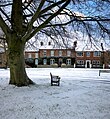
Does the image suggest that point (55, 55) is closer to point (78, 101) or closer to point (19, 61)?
point (19, 61)

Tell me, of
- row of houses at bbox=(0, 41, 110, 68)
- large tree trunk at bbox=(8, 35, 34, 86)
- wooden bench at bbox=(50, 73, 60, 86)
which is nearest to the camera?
large tree trunk at bbox=(8, 35, 34, 86)

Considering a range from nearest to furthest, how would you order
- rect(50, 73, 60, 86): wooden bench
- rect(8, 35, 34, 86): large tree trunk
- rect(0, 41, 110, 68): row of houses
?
rect(8, 35, 34, 86): large tree trunk → rect(50, 73, 60, 86): wooden bench → rect(0, 41, 110, 68): row of houses

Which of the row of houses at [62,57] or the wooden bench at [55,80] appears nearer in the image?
the wooden bench at [55,80]

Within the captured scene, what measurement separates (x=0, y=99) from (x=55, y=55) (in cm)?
7887

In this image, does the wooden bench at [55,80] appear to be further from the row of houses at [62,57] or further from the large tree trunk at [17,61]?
the row of houses at [62,57]

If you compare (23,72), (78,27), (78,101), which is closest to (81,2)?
(78,27)

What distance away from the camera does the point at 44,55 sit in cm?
9238

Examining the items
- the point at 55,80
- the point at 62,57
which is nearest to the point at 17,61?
the point at 55,80

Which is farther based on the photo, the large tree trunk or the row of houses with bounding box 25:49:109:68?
the row of houses with bounding box 25:49:109:68

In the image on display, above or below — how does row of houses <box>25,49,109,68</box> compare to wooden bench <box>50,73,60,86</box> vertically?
above

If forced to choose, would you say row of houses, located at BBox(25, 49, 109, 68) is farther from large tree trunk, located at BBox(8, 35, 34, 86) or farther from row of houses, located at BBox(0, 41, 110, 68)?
large tree trunk, located at BBox(8, 35, 34, 86)

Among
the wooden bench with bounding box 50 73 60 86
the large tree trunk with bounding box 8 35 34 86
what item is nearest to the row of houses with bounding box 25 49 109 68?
the wooden bench with bounding box 50 73 60 86

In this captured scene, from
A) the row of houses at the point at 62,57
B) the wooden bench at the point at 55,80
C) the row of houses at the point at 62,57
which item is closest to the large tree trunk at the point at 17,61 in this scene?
the wooden bench at the point at 55,80

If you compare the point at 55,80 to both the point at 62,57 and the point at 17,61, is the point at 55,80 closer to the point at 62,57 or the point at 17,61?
the point at 17,61
